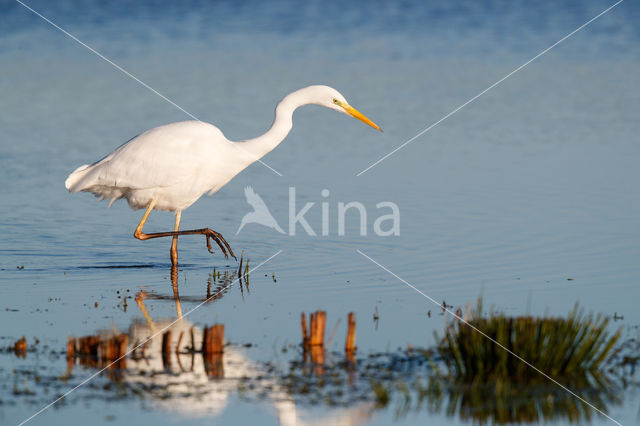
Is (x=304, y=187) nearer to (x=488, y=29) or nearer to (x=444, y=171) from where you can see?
(x=444, y=171)

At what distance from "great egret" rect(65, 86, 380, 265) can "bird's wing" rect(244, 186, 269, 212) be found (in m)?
2.90

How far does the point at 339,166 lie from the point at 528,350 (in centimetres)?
1108

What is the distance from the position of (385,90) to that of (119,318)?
16.1 m

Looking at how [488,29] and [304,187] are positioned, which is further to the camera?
[488,29]

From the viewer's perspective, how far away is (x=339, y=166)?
17844 mm

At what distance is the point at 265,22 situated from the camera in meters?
34.1

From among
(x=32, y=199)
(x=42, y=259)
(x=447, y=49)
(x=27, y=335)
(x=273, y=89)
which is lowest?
(x=27, y=335)

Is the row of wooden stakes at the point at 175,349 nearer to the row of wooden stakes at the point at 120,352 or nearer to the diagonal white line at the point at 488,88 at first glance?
the row of wooden stakes at the point at 120,352

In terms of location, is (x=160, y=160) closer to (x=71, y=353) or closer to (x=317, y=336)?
(x=71, y=353)

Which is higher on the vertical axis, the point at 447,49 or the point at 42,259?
the point at 447,49

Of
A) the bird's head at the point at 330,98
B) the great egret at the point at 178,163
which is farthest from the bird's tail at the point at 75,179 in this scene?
the bird's head at the point at 330,98

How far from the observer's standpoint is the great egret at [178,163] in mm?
11609

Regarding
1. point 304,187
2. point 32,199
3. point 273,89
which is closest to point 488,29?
point 273,89

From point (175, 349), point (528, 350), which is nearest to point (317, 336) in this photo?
point (175, 349)
